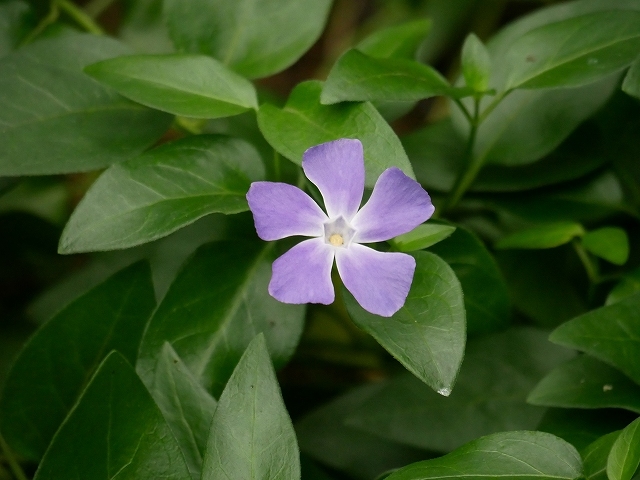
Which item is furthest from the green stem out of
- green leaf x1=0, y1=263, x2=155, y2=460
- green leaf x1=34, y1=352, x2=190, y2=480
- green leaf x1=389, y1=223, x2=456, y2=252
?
green leaf x1=389, y1=223, x2=456, y2=252

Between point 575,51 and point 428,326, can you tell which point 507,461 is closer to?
point 428,326

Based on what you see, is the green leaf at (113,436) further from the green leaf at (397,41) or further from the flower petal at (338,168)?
→ the green leaf at (397,41)

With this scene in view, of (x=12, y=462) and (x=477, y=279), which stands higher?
(x=477, y=279)

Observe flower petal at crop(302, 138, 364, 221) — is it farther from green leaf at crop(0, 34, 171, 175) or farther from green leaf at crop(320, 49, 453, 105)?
green leaf at crop(0, 34, 171, 175)

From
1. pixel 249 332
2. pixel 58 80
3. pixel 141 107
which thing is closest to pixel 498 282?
pixel 249 332

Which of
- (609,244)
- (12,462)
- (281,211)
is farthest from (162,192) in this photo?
(609,244)
